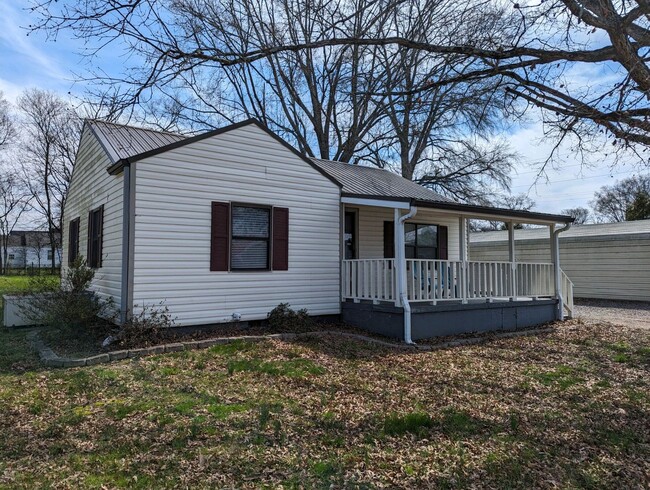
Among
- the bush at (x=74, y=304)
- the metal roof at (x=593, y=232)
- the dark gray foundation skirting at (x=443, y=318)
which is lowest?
the dark gray foundation skirting at (x=443, y=318)

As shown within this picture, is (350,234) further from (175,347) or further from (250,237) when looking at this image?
(175,347)

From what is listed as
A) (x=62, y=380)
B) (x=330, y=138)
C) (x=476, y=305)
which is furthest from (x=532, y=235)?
(x=62, y=380)

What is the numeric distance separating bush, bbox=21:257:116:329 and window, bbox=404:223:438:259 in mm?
7281

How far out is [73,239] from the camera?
1202 cm

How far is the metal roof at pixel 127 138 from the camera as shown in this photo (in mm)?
8708

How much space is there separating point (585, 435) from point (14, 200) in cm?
4383

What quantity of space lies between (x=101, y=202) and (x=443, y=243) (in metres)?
8.73

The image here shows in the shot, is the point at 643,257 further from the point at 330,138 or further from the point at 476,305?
the point at 330,138

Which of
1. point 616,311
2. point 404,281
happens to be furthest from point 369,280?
point 616,311

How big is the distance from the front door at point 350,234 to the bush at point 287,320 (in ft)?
8.29

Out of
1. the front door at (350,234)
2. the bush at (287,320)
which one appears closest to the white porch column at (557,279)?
the front door at (350,234)

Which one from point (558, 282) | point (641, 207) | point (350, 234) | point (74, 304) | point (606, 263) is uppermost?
point (641, 207)

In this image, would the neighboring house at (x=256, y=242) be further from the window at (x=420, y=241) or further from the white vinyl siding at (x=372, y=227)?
the window at (x=420, y=241)

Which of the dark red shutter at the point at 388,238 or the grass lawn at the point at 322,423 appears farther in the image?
Answer: the dark red shutter at the point at 388,238
